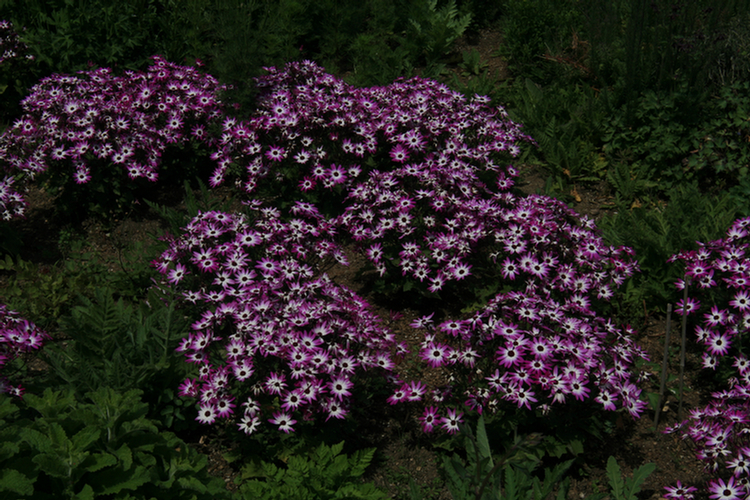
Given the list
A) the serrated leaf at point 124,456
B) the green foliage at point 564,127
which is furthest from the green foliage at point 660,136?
the serrated leaf at point 124,456

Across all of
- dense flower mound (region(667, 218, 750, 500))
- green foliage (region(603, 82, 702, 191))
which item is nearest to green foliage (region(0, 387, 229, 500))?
dense flower mound (region(667, 218, 750, 500))

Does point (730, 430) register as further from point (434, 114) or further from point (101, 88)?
point (101, 88)

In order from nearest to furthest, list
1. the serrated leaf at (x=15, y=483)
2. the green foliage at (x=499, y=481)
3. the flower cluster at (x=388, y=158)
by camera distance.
A: the serrated leaf at (x=15, y=483) → the green foliage at (x=499, y=481) → the flower cluster at (x=388, y=158)

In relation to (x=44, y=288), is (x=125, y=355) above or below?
below

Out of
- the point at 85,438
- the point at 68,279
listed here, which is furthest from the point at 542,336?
the point at 68,279

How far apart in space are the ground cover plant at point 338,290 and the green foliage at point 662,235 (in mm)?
39

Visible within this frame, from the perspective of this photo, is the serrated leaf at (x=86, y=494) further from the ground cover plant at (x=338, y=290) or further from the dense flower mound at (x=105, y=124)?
the dense flower mound at (x=105, y=124)

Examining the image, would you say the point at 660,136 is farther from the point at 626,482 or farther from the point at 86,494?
the point at 86,494

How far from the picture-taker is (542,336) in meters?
3.14

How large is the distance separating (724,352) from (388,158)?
2733 mm

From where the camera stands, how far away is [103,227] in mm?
5191

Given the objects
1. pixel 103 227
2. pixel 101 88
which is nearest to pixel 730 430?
pixel 103 227

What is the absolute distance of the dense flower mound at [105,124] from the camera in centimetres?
491

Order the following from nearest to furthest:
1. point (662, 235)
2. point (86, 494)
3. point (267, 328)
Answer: point (86, 494) → point (267, 328) → point (662, 235)
